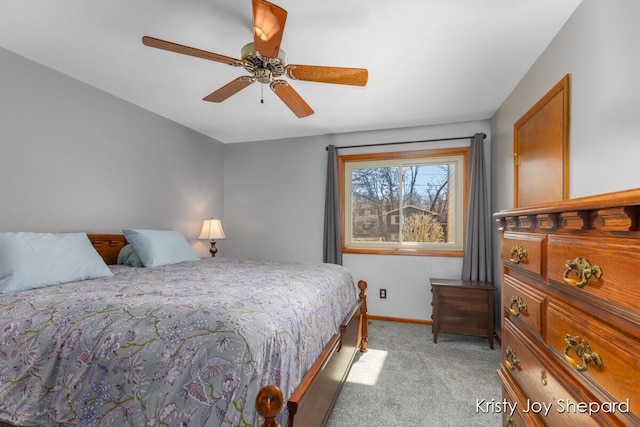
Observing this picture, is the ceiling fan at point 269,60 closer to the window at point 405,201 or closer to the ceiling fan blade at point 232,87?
the ceiling fan blade at point 232,87

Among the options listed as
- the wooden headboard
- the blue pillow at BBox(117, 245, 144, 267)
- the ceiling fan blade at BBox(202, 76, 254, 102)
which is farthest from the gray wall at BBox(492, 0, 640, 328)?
the wooden headboard

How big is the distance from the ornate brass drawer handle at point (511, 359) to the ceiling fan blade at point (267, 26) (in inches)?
68.6

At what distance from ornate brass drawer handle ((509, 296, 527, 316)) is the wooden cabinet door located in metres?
1.18

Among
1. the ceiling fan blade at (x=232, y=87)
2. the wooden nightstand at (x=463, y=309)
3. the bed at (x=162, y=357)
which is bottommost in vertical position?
the wooden nightstand at (x=463, y=309)

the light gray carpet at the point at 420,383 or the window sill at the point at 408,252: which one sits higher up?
the window sill at the point at 408,252

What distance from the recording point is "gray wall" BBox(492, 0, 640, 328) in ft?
4.19

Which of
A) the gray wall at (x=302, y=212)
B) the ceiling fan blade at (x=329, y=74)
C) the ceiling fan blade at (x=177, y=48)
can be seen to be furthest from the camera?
the gray wall at (x=302, y=212)

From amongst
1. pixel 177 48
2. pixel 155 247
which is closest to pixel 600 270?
pixel 177 48

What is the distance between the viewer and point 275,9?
1.36m

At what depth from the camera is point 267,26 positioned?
146cm

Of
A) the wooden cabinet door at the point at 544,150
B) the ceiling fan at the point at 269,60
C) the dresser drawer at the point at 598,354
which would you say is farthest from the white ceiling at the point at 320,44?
the dresser drawer at the point at 598,354

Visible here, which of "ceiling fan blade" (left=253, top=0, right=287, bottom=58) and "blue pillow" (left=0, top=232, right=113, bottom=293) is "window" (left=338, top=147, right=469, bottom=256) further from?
"blue pillow" (left=0, top=232, right=113, bottom=293)

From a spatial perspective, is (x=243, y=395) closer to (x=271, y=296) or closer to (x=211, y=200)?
(x=271, y=296)

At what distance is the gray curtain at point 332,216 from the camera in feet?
12.7
